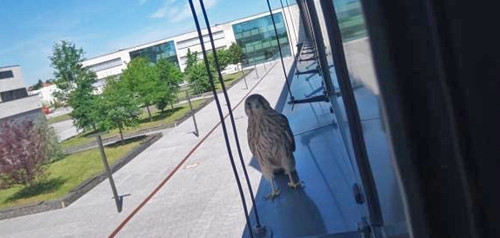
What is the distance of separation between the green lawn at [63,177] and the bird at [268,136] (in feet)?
38.2

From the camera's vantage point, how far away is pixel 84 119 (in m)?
22.3

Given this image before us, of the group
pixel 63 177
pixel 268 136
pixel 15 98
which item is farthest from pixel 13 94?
pixel 268 136

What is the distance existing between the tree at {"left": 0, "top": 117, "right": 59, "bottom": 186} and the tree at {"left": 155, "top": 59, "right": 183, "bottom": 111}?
11312 millimetres

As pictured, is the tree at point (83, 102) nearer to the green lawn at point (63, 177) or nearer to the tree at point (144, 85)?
the tree at point (144, 85)

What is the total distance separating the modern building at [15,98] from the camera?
3231 centimetres

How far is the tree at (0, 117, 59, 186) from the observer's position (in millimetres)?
13227

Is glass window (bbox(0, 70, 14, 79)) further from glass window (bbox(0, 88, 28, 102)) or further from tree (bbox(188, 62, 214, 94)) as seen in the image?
tree (bbox(188, 62, 214, 94))

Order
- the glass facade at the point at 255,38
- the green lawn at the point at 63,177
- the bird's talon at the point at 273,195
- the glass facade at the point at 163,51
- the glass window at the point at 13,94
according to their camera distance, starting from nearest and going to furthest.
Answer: the bird's talon at the point at 273,195 → the green lawn at the point at 63,177 → the glass window at the point at 13,94 → the glass facade at the point at 255,38 → the glass facade at the point at 163,51

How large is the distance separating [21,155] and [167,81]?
1474 cm

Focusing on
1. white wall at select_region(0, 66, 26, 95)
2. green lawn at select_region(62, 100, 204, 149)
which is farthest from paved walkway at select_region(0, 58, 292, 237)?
white wall at select_region(0, 66, 26, 95)

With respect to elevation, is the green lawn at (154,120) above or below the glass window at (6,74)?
below

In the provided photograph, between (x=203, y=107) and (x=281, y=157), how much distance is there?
22.2 m

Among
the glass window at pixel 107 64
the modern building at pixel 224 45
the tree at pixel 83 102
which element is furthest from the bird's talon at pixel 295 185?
the glass window at pixel 107 64

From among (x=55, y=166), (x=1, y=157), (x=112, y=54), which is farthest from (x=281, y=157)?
(x=112, y=54)
